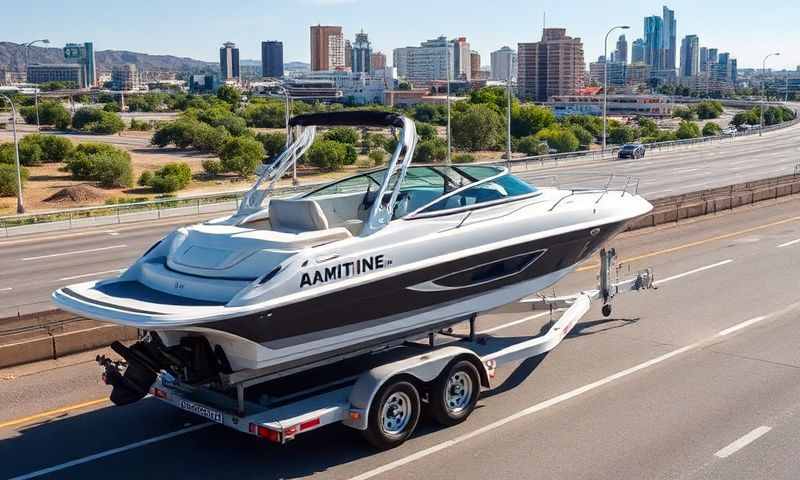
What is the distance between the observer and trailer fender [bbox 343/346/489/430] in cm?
867

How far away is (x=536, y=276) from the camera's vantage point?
11273mm

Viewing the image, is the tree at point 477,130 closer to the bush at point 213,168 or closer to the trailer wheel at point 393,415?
the bush at point 213,168

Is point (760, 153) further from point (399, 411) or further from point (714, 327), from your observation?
point (399, 411)

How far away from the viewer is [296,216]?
1001 cm

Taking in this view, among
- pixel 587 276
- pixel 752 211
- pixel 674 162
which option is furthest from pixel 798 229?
pixel 674 162

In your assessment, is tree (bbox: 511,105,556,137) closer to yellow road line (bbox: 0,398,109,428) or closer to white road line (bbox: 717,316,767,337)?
white road line (bbox: 717,316,767,337)

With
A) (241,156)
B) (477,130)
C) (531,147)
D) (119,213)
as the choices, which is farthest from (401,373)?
(477,130)

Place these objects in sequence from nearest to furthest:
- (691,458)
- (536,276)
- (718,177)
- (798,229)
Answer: (691,458)
(536,276)
(798,229)
(718,177)

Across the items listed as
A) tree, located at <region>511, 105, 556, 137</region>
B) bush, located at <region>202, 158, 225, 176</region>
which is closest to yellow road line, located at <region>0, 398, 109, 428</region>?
bush, located at <region>202, 158, 225, 176</region>

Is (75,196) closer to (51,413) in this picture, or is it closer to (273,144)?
(273,144)

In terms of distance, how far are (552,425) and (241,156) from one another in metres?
58.7

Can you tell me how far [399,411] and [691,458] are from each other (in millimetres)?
2796

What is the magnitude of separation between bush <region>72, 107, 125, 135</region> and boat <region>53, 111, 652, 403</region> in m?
105

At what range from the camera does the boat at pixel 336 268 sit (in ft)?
28.2
